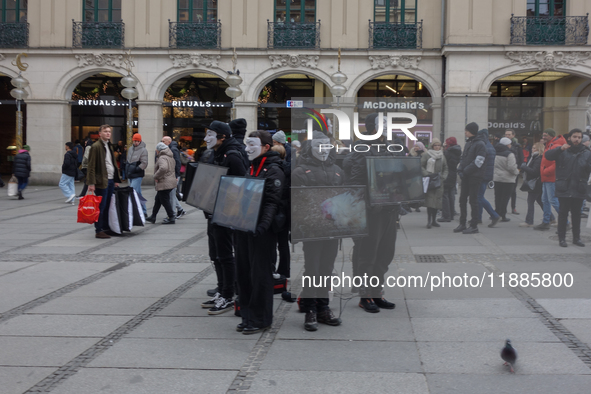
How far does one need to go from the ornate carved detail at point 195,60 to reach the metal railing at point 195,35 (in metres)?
0.39

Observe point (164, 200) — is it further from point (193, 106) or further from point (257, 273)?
point (193, 106)

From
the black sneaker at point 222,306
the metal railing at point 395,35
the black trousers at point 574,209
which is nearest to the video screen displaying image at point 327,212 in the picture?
the black sneaker at point 222,306

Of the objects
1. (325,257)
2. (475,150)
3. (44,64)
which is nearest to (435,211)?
(475,150)

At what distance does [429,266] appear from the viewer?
652 centimetres

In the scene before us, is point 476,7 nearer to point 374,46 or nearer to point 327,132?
point 374,46

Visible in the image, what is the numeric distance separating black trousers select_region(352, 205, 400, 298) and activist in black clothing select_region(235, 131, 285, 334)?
2.79 ft

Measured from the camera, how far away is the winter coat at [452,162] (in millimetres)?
5645

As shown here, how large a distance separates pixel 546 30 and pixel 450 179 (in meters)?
18.8

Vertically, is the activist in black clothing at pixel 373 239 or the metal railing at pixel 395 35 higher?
the metal railing at pixel 395 35

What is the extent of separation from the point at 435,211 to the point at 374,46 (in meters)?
18.4

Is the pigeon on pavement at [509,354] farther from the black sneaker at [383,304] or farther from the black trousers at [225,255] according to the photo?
the black trousers at [225,255]

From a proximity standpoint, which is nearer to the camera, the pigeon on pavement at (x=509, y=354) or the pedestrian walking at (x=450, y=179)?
the pigeon on pavement at (x=509, y=354)

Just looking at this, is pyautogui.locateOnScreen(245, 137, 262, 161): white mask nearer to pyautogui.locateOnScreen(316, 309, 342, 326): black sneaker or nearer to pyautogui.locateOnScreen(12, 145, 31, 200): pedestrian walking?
pyautogui.locateOnScreen(316, 309, 342, 326): black sneaker

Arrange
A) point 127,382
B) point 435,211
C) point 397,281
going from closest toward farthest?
point 127,382, point 435,211, point 397,281
